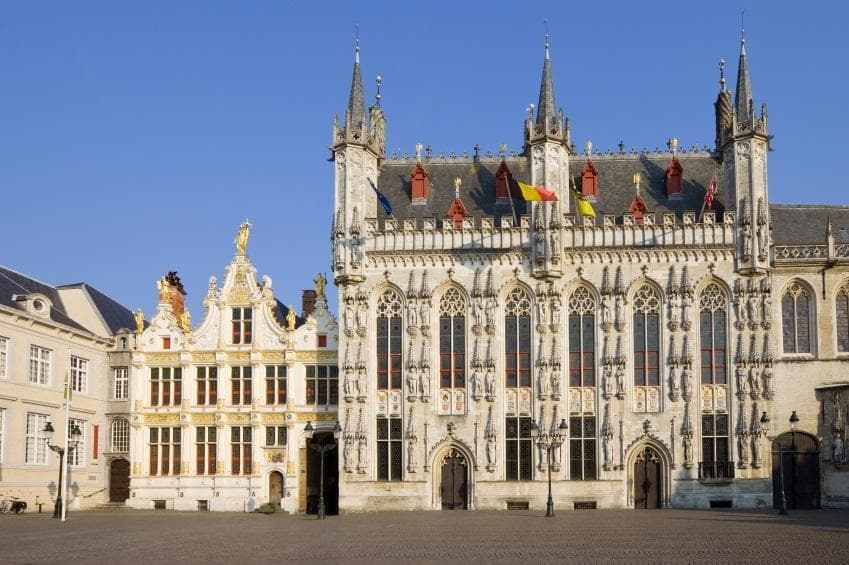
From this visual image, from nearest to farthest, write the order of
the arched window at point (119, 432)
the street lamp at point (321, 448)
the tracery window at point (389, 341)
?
the street lamp at point (321, 448), the tracery window at point (389, 341), the arched window at point (119, 432)

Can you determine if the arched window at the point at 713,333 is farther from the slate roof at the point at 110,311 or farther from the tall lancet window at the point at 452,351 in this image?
the slate roof at the point at 110,311

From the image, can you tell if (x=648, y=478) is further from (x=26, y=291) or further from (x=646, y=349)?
(x=26, y=291)

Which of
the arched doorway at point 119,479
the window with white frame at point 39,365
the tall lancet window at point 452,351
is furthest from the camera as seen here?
the arched doorway at point 119,479

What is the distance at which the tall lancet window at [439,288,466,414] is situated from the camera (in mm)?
59281

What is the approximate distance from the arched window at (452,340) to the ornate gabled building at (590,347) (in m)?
0.07

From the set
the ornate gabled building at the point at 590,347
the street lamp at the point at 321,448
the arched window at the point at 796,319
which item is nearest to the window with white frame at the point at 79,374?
the street lamp at the point at 321,448

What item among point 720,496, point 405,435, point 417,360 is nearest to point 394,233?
point 417,360

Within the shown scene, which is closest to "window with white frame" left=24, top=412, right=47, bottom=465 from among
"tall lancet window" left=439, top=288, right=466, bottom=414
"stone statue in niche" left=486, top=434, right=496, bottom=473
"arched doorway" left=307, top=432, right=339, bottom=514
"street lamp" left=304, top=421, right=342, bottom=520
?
"street lamp" left=304, top=421, right=342, bottom=520

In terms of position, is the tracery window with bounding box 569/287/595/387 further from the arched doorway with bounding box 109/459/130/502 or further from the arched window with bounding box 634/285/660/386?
the arched doorway with bounding box 109/459/130/502

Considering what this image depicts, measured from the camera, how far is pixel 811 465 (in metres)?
57.8

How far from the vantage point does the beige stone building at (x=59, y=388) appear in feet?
188

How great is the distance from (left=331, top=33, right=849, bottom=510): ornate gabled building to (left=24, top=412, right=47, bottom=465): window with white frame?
15877 millimetres

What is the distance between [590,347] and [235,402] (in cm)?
1940

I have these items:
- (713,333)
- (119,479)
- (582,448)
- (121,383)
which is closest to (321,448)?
(582,448)
